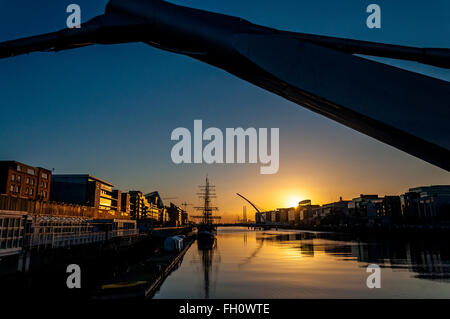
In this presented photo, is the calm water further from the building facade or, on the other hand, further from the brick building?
the building facade

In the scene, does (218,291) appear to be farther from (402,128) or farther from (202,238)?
(202,238)

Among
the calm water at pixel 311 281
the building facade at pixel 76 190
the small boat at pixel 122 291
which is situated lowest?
the calm water at pixel 311 281

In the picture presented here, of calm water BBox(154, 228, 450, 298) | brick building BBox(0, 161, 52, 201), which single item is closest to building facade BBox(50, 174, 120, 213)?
brick building BBox(0, 161, 52, 201)

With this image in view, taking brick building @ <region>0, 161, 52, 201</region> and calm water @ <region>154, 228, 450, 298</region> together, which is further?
brick building @ <region>0, 161, 52, 201</region>

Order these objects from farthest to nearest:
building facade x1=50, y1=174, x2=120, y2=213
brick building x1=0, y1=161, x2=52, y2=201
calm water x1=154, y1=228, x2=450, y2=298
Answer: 1. building facade x1=50, y1=174, x2=120, y2=213
2. brick building x1=0, y1=161, x2=52, y2=201
3. calm water x1=154, y1=228, x2=450, y2=298

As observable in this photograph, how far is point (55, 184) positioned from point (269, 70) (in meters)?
108

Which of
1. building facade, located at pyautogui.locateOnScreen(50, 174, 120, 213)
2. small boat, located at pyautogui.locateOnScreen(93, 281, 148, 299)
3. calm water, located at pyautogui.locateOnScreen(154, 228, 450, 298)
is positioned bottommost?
calm water, located at pyautogui.locateOnScreen(154, 228, 450, 298)

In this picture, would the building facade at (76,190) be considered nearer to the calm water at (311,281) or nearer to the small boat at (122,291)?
the calm water at (311,281)

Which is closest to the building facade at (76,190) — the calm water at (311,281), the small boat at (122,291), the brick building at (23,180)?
the brick building at (23,180)

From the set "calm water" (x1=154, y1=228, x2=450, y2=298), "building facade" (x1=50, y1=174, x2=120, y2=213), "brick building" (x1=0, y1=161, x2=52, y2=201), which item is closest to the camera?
"calm water" (x1=154, y1=228, x2=450, y2=298)

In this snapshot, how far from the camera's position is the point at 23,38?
8.72 m

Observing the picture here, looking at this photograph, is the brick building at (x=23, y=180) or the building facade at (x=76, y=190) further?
the building facade at (x=76, y=190)

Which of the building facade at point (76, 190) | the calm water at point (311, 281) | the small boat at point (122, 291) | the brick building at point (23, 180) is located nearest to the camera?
the small boat at point (122, 291)
